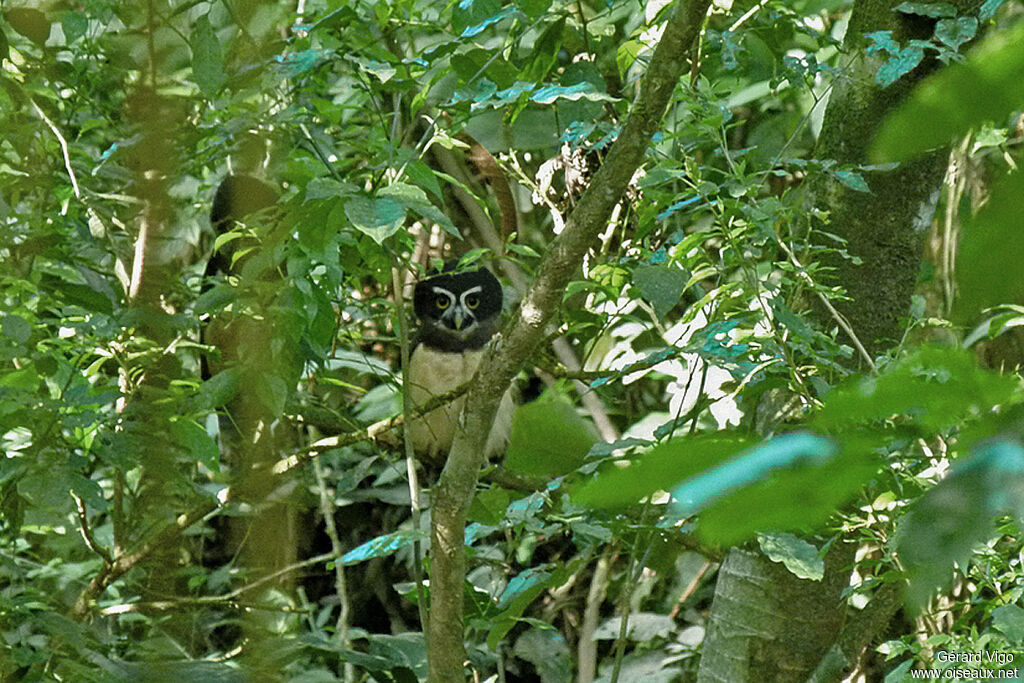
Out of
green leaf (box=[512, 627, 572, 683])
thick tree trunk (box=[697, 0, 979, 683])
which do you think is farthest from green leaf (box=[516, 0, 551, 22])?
green leaf (box=[512, 627, 572, 683])

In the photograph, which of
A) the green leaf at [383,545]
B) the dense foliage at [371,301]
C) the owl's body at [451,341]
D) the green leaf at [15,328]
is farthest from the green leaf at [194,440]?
the owl's body at [451,341]

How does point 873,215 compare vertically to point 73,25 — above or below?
below

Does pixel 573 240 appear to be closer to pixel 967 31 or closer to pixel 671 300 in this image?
pixel 671 300

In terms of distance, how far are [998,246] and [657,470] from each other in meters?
0.11

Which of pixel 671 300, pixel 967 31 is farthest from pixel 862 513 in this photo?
pixel 967 31

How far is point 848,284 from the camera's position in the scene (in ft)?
8.68

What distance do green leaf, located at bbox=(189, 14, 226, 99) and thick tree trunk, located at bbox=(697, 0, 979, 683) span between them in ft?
4.36

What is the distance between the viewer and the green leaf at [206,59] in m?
2.13

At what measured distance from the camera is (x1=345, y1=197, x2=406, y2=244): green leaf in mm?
1718

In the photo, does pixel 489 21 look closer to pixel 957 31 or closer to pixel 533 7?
pixel 533 7

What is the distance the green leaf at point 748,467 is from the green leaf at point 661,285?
1.72 m

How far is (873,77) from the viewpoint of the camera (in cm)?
259

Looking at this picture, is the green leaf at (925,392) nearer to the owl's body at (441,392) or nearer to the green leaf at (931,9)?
the green leaf at (931,9)

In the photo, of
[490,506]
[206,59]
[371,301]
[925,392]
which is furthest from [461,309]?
[925,392]
